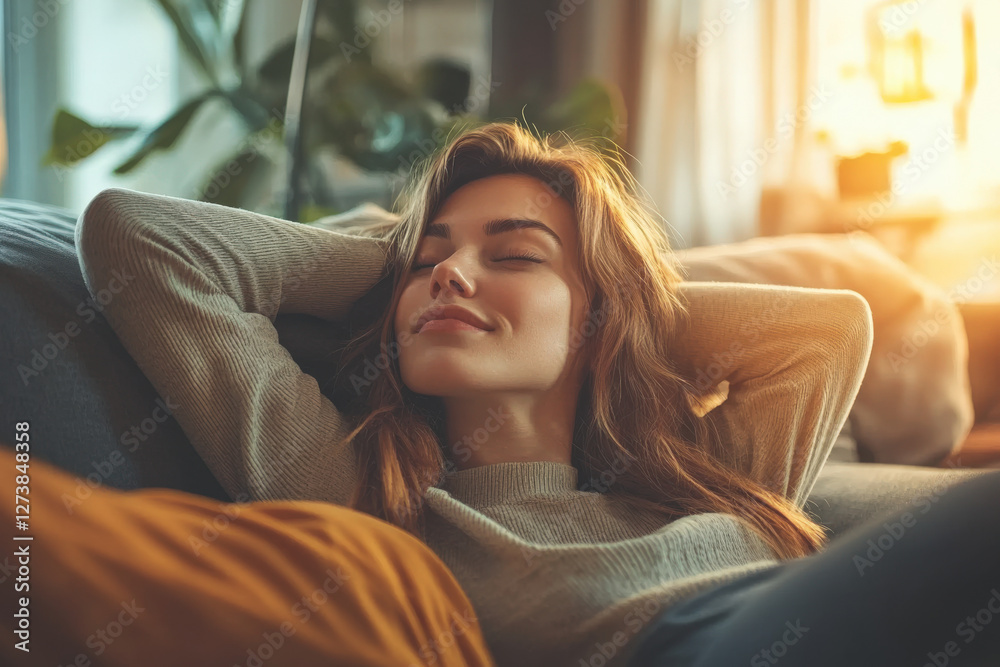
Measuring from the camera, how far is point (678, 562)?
31.1 inches

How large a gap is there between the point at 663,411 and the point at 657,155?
187cm

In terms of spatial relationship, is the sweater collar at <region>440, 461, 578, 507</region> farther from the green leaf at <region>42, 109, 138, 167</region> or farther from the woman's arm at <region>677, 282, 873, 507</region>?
the green leaf at <region>42, 109, 138, 167</region>

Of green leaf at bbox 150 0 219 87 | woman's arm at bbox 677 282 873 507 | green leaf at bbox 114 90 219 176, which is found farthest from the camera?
green leaf at bbox 150 0 219 87

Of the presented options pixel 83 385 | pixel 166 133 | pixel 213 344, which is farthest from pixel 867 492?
pixel 166 133

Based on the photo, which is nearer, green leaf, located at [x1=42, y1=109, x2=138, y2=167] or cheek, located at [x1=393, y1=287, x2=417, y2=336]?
cheek, located at [x1=393, y1=287, x2=417, y2=336]

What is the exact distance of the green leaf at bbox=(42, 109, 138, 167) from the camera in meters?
2.07

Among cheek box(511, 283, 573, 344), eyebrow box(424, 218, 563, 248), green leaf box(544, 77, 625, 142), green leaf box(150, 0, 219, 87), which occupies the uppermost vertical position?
green leaf box(150, 0, 219, 87)

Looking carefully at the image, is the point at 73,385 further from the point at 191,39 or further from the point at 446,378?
the point at 191,39

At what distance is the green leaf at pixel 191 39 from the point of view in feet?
7.83

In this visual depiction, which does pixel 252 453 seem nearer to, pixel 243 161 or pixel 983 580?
pixel 983 580

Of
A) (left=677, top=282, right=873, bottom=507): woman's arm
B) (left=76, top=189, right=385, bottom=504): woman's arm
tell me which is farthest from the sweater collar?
(left=677, top=282, right=873, bottom=507): woman's arm

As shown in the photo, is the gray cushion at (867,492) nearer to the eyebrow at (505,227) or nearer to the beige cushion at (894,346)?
the beige cushion at (894,346)

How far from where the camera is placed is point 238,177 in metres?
2.33

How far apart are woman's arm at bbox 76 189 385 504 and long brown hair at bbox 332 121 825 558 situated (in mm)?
58
